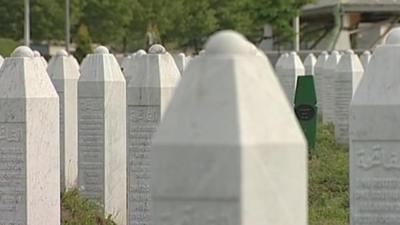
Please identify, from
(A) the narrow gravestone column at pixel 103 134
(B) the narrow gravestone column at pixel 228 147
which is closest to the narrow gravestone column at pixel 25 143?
(A) the narrow gravestone column at pixel 103 134

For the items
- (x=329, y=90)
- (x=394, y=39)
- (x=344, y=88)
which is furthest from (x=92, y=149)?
(x=329, y=90)

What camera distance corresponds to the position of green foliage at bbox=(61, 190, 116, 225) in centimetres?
1272

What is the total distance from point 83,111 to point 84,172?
677 mm

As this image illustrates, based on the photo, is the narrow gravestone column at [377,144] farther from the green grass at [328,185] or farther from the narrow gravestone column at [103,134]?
the narrow gravestone column at [103,134]

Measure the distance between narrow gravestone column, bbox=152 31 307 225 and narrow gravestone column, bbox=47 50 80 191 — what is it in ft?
30.0

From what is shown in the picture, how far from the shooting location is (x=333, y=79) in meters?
21.5

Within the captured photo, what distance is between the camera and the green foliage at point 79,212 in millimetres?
12722

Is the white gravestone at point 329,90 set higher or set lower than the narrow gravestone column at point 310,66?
lower

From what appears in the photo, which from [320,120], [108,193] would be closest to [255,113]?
[108,193]

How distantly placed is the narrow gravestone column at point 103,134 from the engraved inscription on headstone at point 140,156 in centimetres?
173

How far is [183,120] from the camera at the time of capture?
5242 mm

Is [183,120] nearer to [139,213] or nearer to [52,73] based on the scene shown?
[139,213]

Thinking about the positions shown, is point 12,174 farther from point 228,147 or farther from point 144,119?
point 228,147

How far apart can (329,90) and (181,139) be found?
720 inches
